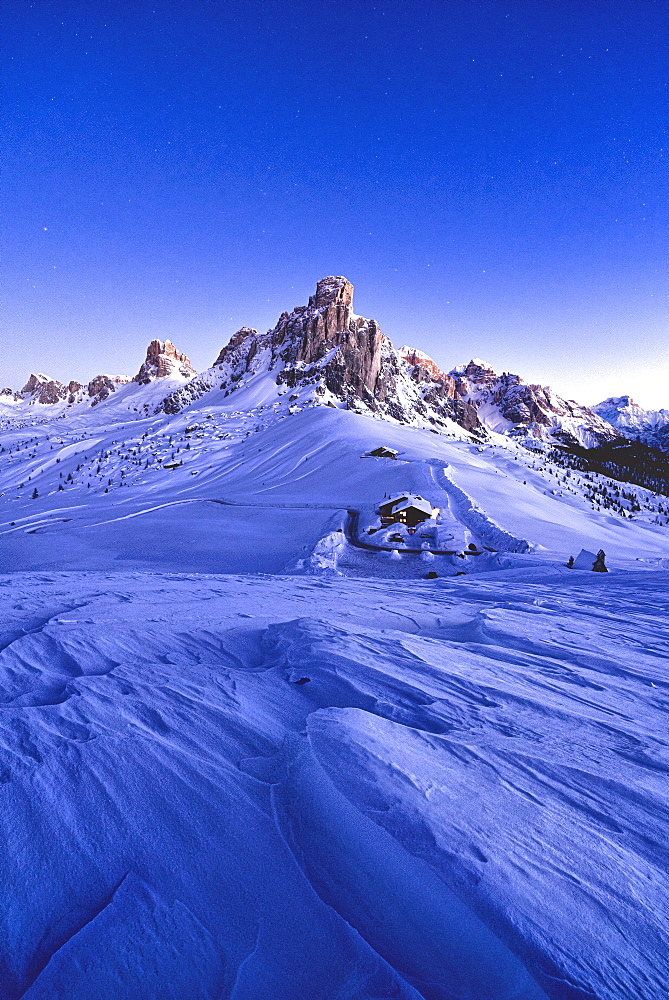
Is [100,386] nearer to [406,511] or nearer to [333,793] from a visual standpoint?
[406,511]

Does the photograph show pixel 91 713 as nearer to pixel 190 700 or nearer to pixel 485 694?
pixel 190 700

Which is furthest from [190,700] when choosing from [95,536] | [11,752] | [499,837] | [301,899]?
[95,536]

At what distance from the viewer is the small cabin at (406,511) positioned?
63.4 feet

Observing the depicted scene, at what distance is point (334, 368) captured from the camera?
9219cm

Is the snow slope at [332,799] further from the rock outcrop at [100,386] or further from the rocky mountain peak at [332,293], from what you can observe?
the rock outcrop at [100,386]

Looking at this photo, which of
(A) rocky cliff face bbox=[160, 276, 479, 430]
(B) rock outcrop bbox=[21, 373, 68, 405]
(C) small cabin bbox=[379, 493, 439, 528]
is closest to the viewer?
(C) small cabin bbox=[379, 493, 439, 528]

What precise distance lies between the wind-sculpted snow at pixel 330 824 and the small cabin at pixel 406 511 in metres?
15.5

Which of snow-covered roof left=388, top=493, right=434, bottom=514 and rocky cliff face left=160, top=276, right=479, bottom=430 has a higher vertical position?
rocky cliff face left=160, top=276, right=479, bottom=430

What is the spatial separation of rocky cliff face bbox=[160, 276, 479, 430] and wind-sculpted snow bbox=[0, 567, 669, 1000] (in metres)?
77.4

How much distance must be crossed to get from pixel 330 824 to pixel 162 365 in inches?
7410

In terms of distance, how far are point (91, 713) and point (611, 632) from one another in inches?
211

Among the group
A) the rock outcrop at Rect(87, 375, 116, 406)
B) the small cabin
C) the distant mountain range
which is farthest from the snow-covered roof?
the rock outcrop at Rect(87, 375, 116, 406)

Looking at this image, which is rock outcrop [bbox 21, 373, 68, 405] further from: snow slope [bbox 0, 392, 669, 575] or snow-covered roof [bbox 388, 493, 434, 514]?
snow-covered roof [bbox 388, 493, 434, 514]

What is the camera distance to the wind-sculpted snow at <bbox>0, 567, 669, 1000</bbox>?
1354mm
